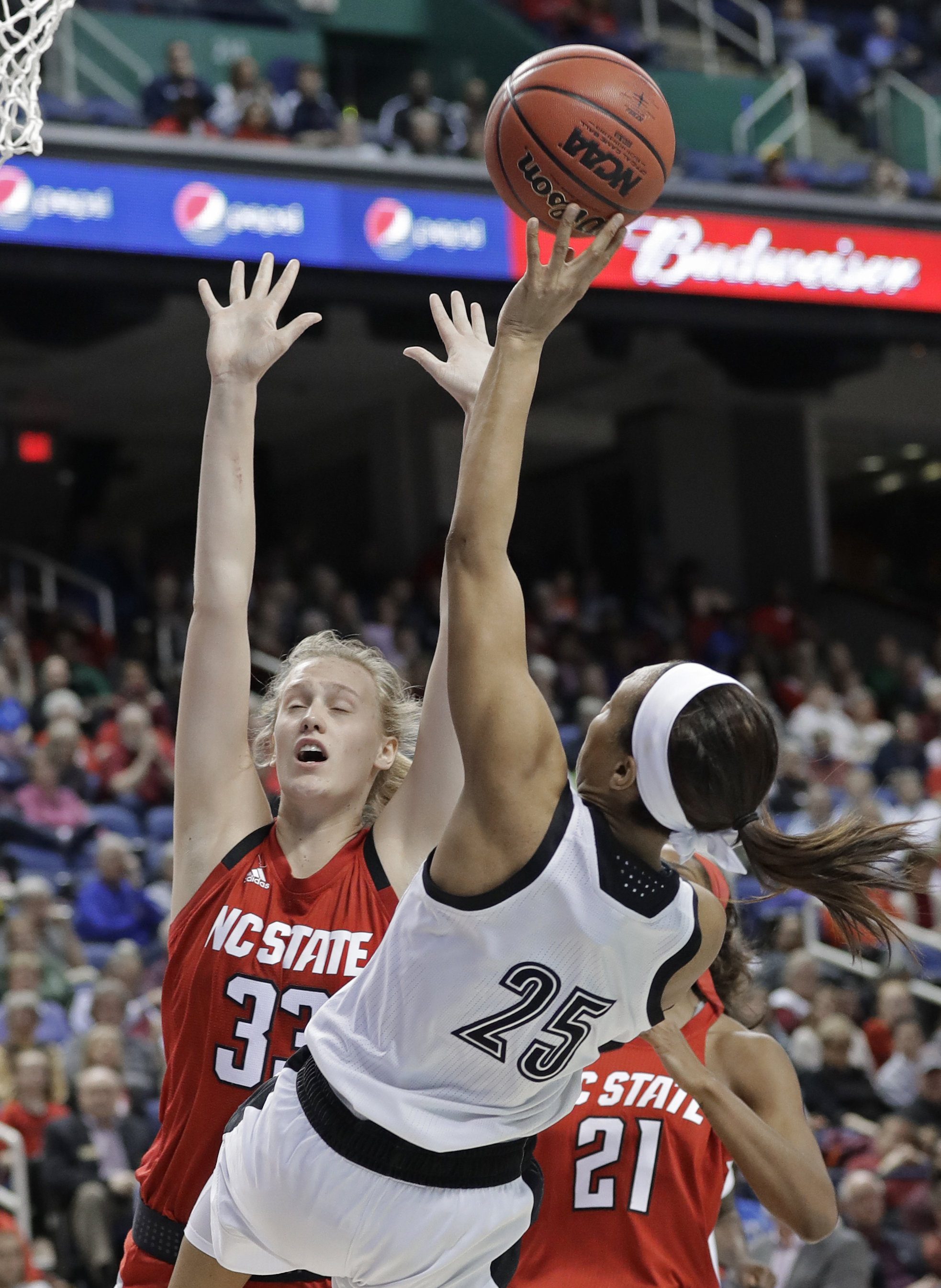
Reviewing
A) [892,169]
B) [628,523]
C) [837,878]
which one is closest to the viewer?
[837,878]

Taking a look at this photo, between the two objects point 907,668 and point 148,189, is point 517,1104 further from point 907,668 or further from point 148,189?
point 907,668

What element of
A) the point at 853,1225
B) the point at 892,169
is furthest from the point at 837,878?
Answer: the point at 892,169

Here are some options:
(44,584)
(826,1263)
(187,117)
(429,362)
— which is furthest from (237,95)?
(429,362)

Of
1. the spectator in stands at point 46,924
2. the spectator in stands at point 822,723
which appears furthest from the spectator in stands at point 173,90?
the spectator in stands at point 822,723

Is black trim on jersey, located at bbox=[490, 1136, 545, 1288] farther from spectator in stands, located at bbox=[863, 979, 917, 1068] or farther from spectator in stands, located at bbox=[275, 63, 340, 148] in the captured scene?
spectator in stands, located at bbox=[275, 63, 340, 148]

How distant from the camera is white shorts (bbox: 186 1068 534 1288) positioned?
2303mm

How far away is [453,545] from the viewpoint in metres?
2.24

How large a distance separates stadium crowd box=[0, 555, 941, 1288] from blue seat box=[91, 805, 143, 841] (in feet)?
0.06

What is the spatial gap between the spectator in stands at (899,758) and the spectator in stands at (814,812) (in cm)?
114

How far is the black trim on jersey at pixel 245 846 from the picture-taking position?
9.53ft

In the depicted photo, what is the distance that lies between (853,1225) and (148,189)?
789cm

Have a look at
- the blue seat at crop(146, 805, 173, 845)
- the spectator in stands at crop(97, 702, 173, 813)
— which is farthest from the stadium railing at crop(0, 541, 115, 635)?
the blue seat at crop(146, 805, 173, 845)

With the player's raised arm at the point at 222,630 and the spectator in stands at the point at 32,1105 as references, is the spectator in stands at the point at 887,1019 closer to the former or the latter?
the spectator in stands at the point at 32,1105

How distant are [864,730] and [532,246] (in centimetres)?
1139
